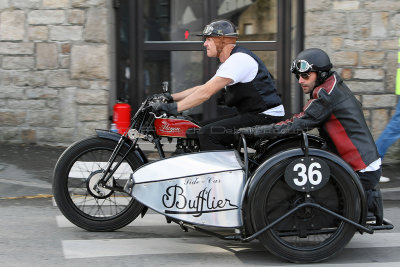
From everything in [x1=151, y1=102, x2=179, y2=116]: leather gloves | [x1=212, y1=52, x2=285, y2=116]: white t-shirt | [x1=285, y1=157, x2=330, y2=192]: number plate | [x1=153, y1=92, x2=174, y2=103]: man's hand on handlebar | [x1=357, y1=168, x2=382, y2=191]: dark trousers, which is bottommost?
[x1=357, y1=168, x2=382, y2=191]: dark trousers

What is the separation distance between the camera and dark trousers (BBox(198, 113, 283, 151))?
5.26 meters

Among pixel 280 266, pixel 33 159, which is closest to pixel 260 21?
pixel 33 159

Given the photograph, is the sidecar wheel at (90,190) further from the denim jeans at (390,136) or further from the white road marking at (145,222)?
the denim jeans at (390,136)

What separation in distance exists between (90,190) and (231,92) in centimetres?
137

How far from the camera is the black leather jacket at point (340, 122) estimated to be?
4762 mm

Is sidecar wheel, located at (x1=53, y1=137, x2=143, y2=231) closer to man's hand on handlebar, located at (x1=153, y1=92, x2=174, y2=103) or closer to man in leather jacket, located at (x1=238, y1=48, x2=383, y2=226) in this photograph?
man's hand on handlebar, located at (x1=153, y1=92, x2=174, y2=103)

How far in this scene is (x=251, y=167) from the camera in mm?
5109

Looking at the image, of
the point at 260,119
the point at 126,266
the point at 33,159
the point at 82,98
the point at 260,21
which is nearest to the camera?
the point at 126,266

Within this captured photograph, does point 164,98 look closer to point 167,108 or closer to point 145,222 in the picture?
point 167,108

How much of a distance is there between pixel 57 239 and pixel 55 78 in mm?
3959

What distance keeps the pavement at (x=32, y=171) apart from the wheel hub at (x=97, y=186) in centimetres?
70

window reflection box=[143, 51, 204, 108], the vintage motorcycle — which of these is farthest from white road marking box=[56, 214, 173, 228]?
window reflection box=[143, 51, 204, 108]

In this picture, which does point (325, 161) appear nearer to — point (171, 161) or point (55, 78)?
point (171, 161)

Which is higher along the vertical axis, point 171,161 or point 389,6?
point 389,6
